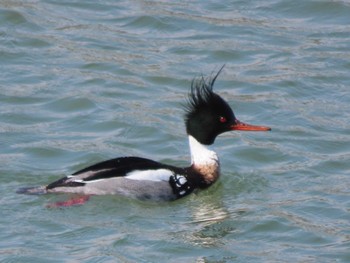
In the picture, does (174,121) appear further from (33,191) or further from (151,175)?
(33,191)

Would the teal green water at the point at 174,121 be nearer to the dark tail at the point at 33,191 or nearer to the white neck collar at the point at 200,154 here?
the dark tail at the point at 33,191

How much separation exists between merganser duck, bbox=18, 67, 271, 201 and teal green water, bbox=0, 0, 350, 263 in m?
0.14

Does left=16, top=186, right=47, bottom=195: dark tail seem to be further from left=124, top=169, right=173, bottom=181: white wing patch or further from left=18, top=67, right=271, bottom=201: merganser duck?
left=124, top=169, right=173, bottom=181: white wing patch

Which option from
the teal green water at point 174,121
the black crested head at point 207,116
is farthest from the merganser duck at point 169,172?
the teal green water at point 174,121

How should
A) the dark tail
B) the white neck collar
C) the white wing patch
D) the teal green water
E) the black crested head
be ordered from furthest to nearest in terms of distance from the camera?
the white neck collar → the black crested head → the white wing patch → the dark tail → the teal green water

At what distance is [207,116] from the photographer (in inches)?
515

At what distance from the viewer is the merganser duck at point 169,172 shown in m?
12.5

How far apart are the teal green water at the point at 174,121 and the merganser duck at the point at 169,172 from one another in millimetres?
140

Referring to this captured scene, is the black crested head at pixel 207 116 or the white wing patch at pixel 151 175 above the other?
the black crested head at pixel 207 116

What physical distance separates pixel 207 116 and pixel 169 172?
759 millimetres

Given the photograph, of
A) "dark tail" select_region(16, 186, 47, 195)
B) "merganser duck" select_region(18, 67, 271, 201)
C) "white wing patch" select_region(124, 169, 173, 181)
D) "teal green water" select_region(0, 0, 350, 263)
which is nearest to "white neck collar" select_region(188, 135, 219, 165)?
"merganser duck" select_region(18, 67, 271, 201)

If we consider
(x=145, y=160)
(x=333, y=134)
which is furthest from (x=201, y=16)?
(x=145, y=160)

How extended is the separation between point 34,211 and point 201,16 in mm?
6398

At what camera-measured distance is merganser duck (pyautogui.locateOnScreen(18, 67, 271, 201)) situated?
40.9 feet
